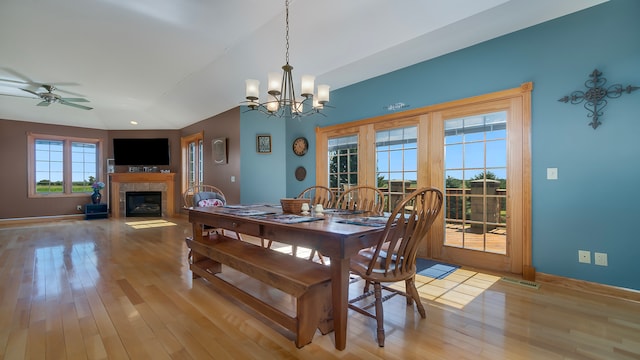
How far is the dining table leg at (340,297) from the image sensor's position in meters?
1.65

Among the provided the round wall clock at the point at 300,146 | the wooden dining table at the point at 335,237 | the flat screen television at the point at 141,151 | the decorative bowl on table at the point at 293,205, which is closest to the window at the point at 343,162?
the round wall clock at the point at 300,146

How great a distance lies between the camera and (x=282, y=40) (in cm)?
351

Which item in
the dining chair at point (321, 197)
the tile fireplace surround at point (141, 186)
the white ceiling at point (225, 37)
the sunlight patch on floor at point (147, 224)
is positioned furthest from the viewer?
the tile fireplace surround at point (141, 186)

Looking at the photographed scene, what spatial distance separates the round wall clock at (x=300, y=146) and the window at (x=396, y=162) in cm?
151

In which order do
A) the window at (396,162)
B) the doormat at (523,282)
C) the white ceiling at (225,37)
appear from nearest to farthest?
the doormat at (523,282) < the white ceiling at (225,37) < the window at (396,162)

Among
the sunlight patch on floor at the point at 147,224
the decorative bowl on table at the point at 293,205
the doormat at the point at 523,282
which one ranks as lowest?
the doormat at the point at 523,282

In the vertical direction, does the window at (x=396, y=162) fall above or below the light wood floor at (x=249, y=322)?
Result: above

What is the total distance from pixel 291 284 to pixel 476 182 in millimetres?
2594

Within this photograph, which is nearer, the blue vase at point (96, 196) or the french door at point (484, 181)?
the french door at point (484, 181)

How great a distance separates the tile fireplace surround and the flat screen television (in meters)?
0.43

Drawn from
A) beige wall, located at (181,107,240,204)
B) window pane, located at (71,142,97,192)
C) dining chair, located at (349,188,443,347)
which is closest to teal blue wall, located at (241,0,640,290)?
dining chair, located at (349,188,443,347)

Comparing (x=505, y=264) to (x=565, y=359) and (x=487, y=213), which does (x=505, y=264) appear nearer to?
(x=487, y=213)

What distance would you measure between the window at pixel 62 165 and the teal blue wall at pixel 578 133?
919cm

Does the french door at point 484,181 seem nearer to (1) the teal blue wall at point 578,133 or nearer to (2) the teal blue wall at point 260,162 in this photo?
(1) the teal blue wall at point 578,133
